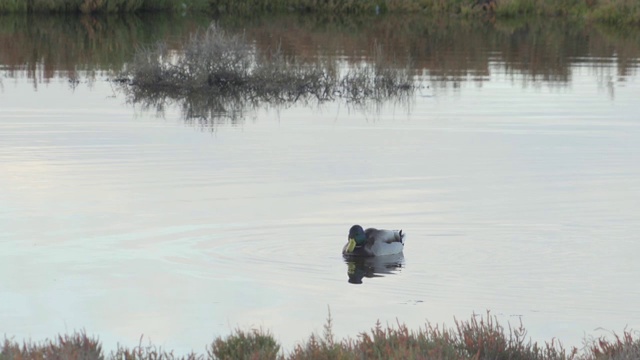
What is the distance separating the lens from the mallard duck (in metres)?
11.4

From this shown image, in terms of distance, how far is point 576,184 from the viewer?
592 inches

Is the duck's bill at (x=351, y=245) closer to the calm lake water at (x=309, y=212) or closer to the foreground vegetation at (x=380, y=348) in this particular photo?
the calm lake water at (x=309, y=212)

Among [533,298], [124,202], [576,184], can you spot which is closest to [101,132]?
[124,202]

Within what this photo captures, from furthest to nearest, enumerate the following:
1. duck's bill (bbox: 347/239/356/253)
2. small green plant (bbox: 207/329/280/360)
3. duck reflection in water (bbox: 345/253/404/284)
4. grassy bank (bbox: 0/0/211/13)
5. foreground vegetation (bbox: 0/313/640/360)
Result: grassy bank (bbox: 0/0/211/13) < duck's bill (bbox: 347/239/356/253) < duck reflection in water (bbox: 345/253/404/284) < small green plant (bbox: 207/329/280/360) < foreground vegetation (bbox: 0/313/640/360)

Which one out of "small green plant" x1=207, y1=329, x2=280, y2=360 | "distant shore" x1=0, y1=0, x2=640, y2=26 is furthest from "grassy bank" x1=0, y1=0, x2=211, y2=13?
"small green plant" x1=207, y1=329, x2=280, y2=360

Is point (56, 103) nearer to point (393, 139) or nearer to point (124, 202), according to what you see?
point (393, 139)

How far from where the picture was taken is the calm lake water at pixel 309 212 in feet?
31.0

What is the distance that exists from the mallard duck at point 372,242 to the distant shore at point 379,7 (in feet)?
139

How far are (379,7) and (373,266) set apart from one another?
165 feet

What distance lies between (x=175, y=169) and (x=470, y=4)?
44.7 meters

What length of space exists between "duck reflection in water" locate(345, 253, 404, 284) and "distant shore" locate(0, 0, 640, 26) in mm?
42495

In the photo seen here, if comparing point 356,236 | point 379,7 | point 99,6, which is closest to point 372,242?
point 356,236

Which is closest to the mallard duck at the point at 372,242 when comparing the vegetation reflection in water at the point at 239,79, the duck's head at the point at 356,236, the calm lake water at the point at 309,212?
the duck's head at the point at 356,236

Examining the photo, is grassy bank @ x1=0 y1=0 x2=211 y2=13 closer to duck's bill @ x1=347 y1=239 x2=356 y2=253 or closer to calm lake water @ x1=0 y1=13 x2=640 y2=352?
calm lake water @ x1=0 y1=13 x2=640 y2=352
